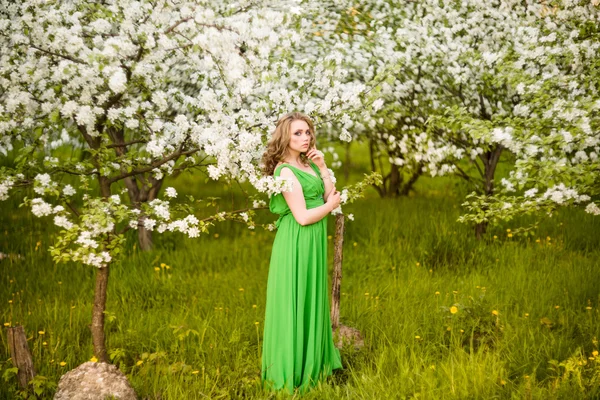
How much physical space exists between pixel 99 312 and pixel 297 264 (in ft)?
5.37

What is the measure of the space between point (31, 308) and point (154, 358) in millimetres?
1916

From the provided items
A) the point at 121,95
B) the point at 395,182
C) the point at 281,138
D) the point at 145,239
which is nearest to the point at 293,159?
the point at 281,138

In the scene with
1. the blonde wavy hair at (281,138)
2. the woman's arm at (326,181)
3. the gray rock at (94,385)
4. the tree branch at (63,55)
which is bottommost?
the gray rock at (94,385)

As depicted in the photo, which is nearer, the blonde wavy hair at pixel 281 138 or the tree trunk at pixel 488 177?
the blonde wavy hair at pixel 281 138

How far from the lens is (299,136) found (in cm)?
404

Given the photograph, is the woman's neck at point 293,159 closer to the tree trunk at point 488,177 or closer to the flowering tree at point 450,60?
the flowering tree at point 450,60

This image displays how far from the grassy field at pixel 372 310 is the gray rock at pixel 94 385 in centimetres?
31

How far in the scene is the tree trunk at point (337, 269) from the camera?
4.57m

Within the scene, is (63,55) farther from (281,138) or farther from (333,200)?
(333,200)

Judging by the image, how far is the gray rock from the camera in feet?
12.6

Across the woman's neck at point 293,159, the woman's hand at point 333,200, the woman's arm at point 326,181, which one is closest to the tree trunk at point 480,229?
the woman's arm at point 326,181

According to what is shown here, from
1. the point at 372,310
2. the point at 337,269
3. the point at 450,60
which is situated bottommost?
the point at 372,310

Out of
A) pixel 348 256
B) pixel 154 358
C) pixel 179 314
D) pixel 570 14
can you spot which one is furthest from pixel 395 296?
pixel 570 14

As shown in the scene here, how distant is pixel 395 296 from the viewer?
241 inches
